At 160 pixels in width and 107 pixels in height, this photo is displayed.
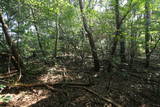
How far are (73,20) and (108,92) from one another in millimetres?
5773

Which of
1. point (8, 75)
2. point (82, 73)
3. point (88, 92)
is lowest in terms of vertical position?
point (88, 92)

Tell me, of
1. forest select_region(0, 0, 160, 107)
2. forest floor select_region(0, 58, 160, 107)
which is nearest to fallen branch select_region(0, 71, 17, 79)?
forest select_region(0, 0, 160, 107)

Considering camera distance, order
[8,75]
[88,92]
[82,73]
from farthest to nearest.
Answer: [82,73]
[8,75]
[88,92]

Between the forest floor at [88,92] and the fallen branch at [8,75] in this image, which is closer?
the forest floor at [88,92]

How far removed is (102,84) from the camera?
5.41 meters

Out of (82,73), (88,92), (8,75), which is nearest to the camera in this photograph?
(88,92)

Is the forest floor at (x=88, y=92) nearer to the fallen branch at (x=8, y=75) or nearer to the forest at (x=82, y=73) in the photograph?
the forest at (x=82, y=73)

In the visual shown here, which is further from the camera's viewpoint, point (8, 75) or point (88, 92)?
point (8, 75)

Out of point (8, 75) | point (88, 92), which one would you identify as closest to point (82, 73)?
point (88, 92)

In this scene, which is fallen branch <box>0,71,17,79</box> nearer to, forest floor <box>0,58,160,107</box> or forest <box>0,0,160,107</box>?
forest <box>0,0,160,107</box>

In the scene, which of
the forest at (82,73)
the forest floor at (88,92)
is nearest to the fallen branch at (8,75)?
the forest at (82,73)

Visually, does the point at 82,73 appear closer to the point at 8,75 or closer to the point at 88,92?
the point at 88,92

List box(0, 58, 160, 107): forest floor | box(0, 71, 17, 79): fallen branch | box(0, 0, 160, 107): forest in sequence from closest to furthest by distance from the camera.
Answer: box(0, 58, 160, 107): forest floor < box(0, 0, 160, 107): forest < box(0, 71, 17, 79): fallen branch

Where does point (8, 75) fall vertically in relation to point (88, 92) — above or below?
above
